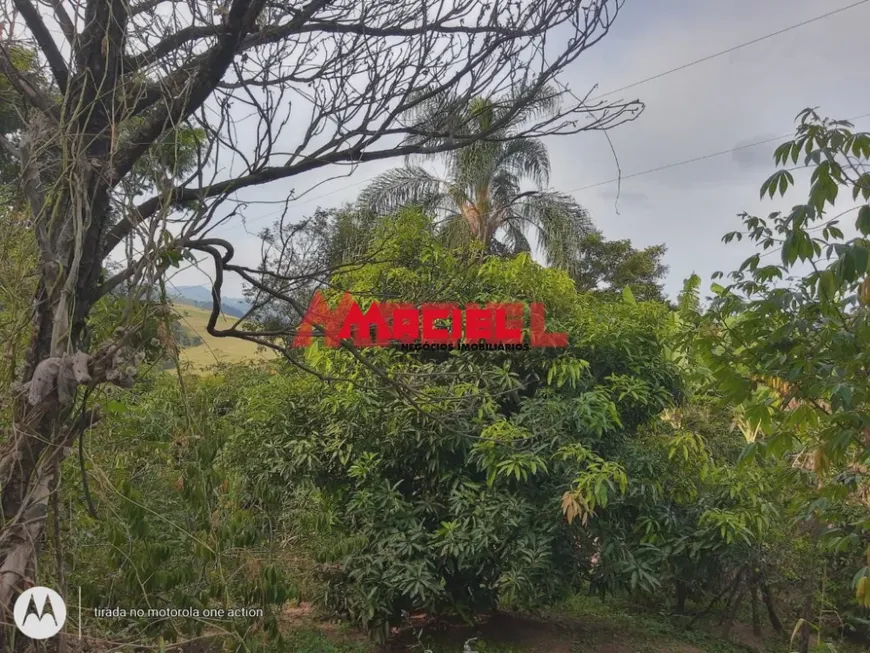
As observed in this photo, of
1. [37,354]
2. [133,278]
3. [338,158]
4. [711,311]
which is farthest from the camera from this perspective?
[711,311]

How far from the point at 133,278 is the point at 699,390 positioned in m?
4.77


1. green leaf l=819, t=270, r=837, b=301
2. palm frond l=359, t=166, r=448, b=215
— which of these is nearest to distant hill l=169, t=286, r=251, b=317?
green leaf l=819, t=270, r=837, b=301

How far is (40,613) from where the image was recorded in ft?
5.24

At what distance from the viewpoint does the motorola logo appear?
60.7 inches

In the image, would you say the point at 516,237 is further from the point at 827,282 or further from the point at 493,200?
the point at 827,282

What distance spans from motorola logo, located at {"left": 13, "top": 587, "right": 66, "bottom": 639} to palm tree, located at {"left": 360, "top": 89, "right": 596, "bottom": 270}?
853cm

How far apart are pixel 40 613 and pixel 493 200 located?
379 inches

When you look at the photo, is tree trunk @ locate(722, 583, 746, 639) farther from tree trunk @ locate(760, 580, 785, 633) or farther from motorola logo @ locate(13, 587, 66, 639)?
motorola logo @ locate(13, 587, 66, 639)

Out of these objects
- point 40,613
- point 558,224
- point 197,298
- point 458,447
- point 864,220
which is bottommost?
point 40,613

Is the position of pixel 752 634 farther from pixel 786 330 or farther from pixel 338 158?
pixel 338 158

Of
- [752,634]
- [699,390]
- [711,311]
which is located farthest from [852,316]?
[752,634]

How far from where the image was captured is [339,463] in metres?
4.28

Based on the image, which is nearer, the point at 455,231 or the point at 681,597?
the point at 681,597

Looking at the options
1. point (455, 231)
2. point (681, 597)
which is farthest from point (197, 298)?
point (455, 231)
